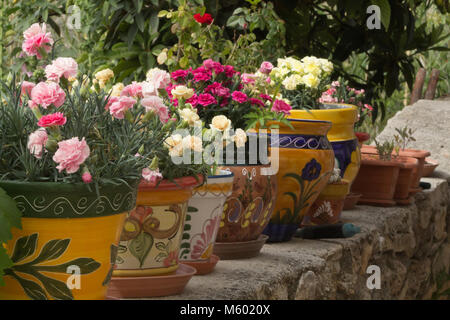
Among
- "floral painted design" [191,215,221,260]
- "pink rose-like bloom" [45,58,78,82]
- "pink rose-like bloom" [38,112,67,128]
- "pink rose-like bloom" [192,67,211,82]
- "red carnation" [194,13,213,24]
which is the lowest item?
"floral painted design" [191,215,221,260]

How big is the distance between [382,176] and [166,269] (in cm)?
194

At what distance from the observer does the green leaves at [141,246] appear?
1689mm

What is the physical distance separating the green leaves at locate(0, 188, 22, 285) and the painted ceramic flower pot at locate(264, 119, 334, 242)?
44.0 inches

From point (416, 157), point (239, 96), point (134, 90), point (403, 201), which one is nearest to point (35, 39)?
point (134, 90)

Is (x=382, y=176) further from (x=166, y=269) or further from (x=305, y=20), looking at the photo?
(x=166, y=269)

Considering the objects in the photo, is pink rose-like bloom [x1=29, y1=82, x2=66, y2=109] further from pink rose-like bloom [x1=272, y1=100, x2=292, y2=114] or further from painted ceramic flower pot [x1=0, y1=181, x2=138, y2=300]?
pink rose-like bloom [x1=272, y1=100, x2=292, y2=114]

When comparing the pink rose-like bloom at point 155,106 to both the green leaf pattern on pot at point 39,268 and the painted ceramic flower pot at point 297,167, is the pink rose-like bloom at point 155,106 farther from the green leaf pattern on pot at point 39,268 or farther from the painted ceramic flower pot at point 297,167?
the painted ceramic flower pot at point 297,167

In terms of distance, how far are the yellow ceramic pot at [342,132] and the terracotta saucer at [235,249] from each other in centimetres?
55

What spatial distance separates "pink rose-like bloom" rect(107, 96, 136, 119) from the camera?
4.78 feet

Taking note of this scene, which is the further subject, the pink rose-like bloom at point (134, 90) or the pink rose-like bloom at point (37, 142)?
the pink rose-like bloom at point (134, 90)

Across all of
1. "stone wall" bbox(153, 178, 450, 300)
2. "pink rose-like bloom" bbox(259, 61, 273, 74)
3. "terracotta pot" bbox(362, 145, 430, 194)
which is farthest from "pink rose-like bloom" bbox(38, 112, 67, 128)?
"terracotta pot" bbox(362, 145, 430, 194)

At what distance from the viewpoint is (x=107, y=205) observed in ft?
4.66

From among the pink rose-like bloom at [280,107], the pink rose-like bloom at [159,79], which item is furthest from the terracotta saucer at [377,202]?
the pink rose-like bloom at [159,79]

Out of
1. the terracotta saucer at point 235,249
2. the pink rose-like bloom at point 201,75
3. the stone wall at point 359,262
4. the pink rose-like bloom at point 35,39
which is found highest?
→ the pink rose-like bloom at point 35,39
